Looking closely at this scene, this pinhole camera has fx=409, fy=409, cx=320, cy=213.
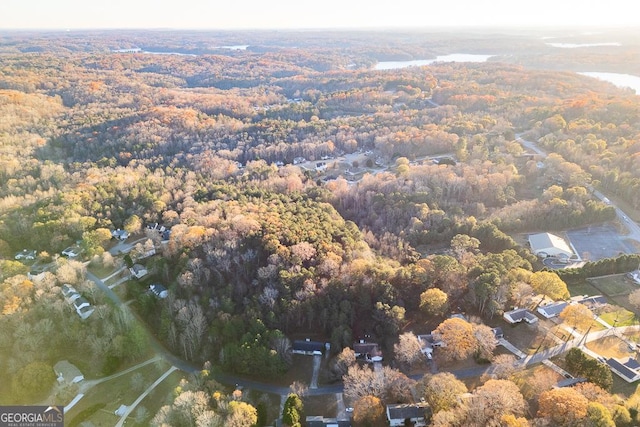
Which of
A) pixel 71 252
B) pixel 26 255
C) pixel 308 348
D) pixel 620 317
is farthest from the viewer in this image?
pixel 26 255

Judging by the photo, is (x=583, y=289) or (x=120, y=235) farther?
(x=120, y=235)

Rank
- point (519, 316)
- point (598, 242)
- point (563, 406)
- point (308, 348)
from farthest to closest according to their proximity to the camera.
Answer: point (598, 242)
point (519, 316)
point (308, 348)
point (563, 406)

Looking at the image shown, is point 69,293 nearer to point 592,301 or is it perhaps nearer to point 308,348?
point 308,348

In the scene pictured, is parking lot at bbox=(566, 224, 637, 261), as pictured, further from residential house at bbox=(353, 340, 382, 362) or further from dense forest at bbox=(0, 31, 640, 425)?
residential house at bbox=(353, 340, 382, 362)

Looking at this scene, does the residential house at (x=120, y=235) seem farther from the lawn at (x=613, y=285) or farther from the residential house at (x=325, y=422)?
the lawn at (x=613, y=285)

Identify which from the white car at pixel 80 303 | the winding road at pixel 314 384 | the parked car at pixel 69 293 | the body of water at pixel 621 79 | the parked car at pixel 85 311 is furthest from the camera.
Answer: the body of water at pixel 621 79

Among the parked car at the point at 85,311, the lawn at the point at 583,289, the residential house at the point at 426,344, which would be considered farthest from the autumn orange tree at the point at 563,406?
the parked car at the point at 85,311

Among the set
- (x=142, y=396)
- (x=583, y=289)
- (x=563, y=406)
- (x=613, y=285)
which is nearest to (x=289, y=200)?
(x=142, y=396)
